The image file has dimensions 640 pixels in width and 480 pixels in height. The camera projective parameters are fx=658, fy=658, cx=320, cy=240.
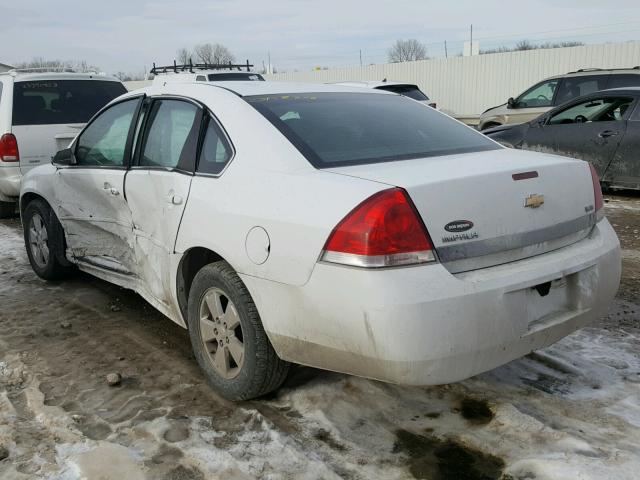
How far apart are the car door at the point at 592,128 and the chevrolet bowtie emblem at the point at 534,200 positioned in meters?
6.30

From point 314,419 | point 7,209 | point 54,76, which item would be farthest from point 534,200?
point 7,209

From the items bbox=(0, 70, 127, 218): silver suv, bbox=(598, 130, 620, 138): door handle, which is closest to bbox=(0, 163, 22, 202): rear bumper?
bbox=(0, 70, 127, 218): silver suv

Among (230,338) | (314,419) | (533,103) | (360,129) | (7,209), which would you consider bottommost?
(314,419)

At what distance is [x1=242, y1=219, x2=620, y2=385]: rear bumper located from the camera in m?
2.53

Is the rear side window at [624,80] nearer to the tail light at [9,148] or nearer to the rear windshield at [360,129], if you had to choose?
the rear windshield at [360,129]

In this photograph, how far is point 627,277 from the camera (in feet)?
17.2

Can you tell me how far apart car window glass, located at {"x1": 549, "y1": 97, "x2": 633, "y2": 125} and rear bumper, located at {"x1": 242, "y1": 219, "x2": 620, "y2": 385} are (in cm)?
657

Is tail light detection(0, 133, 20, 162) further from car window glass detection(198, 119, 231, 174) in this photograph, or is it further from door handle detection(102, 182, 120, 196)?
car window glass detection(198, 119, 231, 174)

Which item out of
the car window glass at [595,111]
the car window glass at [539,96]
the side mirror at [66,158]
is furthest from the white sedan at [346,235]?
the car window glass at [539,96]

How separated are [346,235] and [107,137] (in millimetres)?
2535

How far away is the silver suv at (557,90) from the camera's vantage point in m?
11.5

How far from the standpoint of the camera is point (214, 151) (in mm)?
3402

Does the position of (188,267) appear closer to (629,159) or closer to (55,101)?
(55,101)

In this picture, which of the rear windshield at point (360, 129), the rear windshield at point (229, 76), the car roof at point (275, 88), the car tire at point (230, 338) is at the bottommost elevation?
the car tire at point (230, 338)
